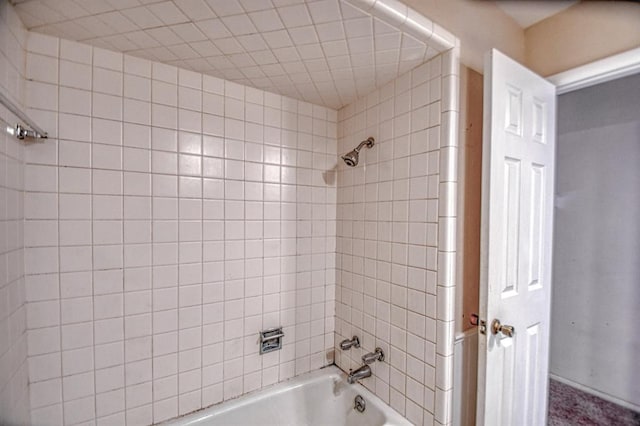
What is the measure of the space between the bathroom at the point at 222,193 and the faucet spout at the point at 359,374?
0.04 feet

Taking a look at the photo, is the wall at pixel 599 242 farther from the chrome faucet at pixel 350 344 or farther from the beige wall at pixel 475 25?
the chrome faucet at pixel 350 344

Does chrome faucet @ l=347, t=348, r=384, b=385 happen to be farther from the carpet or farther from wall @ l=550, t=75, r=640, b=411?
wall @ l=550, t=75, r=640, b=411

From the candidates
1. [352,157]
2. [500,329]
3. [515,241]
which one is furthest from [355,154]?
[500,329]

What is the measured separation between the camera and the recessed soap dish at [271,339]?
4.79ft

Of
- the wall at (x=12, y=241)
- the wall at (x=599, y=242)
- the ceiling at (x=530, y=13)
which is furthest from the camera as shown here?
the wall at (x=599, y=242)

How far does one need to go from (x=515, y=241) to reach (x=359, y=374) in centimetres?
100

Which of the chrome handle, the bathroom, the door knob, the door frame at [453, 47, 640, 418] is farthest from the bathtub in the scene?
the door knob

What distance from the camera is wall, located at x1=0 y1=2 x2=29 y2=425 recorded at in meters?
0.81

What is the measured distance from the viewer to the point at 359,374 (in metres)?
1.41

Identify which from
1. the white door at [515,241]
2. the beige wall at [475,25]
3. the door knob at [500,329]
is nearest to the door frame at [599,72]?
the white door at [515,241]

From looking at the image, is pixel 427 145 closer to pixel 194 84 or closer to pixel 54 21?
pixel 194 84

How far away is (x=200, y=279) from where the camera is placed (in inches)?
51.1

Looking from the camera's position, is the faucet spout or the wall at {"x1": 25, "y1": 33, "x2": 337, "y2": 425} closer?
the wall at {"x1": 25, "y1": 33, "x2": 337, "y2": 425}

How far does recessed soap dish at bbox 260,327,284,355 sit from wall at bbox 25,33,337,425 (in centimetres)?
4
